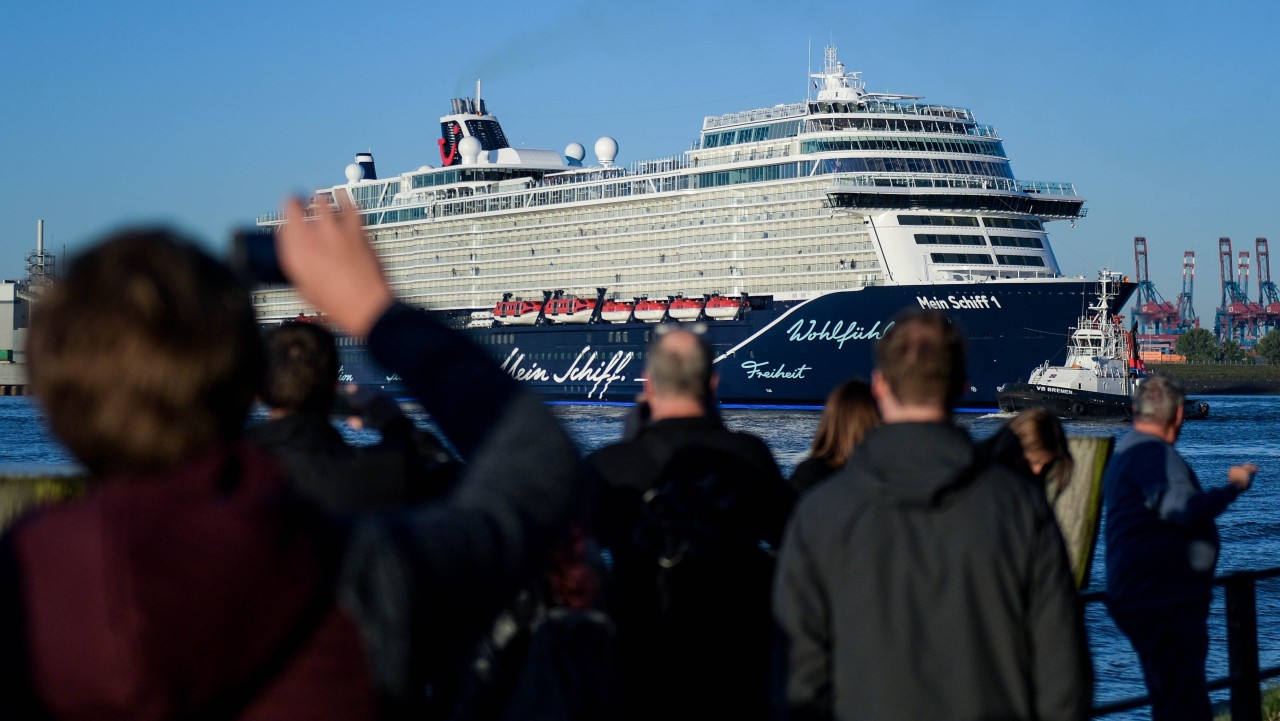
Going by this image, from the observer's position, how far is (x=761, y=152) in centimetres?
4541

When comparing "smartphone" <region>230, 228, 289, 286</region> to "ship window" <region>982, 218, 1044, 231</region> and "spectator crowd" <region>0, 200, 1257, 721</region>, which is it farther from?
"ship window" <region>982, 218, 1044, 231</region>

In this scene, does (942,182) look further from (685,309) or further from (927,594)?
(927,594)

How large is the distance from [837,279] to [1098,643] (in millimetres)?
30745

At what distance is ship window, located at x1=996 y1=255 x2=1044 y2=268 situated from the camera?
40.8m

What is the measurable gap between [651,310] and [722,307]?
3.12 meters

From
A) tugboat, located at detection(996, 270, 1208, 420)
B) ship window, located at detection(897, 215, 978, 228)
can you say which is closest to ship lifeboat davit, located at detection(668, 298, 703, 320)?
ship window, located at detection(897, 215, 978, 228)

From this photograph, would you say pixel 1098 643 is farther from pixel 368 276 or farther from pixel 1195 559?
pixel 368 276

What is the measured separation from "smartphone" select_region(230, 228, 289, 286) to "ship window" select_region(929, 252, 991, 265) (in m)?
40.1

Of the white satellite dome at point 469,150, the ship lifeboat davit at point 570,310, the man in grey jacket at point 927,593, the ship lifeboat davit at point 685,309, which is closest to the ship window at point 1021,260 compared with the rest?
the ship lifeboat davit at point 685,309

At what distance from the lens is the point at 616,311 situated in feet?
154

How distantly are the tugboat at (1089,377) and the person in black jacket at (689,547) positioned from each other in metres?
36.0

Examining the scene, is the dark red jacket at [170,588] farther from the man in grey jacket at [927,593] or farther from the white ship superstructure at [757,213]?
the white ship superstructure at [757,213]

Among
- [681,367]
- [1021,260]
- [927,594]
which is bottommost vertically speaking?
[927,594]

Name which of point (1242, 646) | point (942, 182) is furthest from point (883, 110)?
point (1242, 646)
